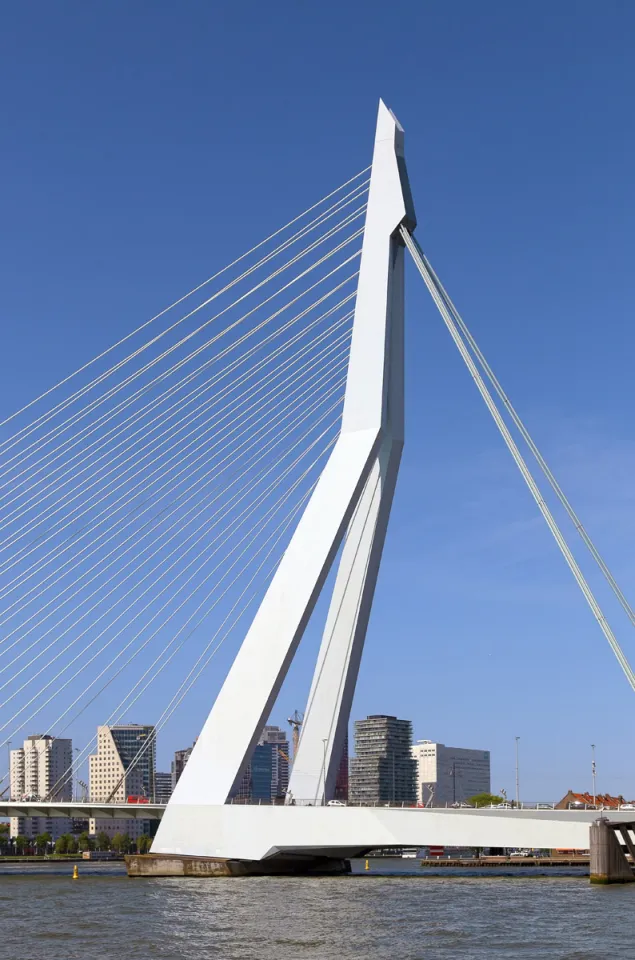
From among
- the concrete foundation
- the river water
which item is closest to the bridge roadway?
the concrete foundation

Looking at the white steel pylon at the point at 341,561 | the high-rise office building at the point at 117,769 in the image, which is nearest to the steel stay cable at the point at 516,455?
the white steel pylon at the point at 341,561

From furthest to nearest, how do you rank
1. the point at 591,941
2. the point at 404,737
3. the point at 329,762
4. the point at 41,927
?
the point at 404,737 < the point at 329,762 < the point at 41,927 < the point at 591,941

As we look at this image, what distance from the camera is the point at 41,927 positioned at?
22016mm

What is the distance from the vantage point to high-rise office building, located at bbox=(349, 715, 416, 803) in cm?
13588

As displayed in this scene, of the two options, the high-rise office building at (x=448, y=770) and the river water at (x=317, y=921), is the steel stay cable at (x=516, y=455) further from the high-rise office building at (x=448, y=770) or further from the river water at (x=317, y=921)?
the high-rise office building at (x=448, y=770)

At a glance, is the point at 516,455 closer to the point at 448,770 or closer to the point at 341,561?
the point at 341,561

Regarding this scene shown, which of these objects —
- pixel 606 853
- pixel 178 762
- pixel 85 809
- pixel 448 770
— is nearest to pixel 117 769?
pixel 178 762

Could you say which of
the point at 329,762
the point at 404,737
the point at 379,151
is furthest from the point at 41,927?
the point at 404,737

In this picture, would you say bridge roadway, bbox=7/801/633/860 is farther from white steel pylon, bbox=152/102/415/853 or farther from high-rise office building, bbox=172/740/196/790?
high-rise office building, bbox=172/740/196/790

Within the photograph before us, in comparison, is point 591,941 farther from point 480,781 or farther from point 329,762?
point 480,781

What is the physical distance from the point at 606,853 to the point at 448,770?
398 ft

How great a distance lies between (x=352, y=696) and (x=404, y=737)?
11387 cm

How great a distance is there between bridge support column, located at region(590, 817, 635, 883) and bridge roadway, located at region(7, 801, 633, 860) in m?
0.93

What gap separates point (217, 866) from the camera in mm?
30422
